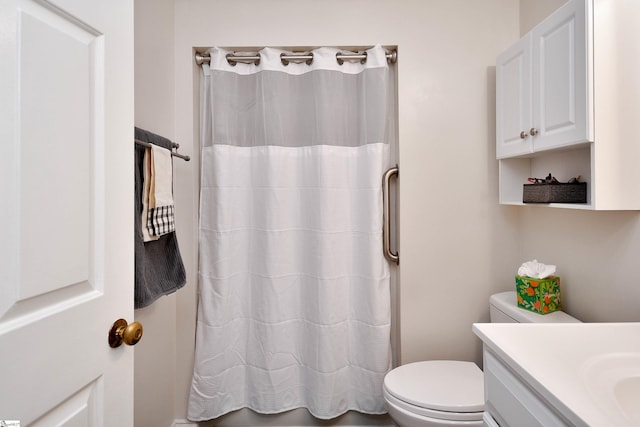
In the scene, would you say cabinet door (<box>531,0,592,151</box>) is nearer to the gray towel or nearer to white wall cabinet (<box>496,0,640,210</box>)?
white wall cabinet (<box>496,0,640,210</box>)

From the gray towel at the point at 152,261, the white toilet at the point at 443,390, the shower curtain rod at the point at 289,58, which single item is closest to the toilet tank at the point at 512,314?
the white toilet at the point at 443,390

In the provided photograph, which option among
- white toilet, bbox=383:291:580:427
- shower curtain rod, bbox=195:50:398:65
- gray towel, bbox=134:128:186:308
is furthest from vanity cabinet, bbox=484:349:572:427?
shower curtain rod, bbox=195:50:398:65

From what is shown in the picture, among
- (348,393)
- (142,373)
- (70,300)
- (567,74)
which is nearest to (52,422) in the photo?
(70,300)

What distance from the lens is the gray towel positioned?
4.01 ft

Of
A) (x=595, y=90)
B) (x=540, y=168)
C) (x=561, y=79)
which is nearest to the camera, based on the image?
(x=595, y=90)

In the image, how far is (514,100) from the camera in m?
1.50

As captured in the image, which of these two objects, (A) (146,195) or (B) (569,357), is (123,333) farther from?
(B) (569,357)

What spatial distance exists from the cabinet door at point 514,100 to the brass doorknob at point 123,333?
1576mm

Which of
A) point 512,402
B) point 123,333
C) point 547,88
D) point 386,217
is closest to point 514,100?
point 547,88

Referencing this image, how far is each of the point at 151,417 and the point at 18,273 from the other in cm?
137

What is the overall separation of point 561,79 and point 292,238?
1368mm

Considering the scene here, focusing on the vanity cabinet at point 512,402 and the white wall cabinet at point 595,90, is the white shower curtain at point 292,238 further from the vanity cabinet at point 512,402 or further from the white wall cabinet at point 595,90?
the vanity cabinet at point 512,402

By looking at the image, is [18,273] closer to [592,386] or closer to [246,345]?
[592,386]

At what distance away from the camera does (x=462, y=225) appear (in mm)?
1808
